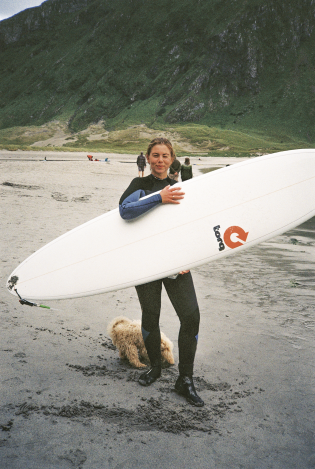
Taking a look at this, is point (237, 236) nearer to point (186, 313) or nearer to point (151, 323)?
point (186, 313)

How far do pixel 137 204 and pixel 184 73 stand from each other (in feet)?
450

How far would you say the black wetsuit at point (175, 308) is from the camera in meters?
2.56

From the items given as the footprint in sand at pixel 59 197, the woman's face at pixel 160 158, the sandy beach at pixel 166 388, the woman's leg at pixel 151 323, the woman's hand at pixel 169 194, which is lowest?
the sandy beach at pixel 166 388

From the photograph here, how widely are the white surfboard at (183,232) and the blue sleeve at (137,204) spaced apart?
250 mm

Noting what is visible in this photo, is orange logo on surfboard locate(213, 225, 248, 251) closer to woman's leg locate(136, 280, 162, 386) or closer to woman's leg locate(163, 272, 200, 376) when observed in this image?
woman's leg locate(163, 272, 200, 376)

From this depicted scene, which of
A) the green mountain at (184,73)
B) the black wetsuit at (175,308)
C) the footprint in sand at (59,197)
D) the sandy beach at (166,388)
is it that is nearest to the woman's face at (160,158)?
the black wetsuit at (175,308)

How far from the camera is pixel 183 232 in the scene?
9.72 feet

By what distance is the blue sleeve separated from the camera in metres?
2.57

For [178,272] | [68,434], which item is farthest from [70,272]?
[68,434]

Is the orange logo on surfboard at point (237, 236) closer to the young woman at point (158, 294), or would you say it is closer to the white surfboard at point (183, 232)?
the white surfboard at point (183, 232)

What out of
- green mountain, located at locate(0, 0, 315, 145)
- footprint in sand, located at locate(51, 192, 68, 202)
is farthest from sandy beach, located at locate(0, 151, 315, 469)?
green mountain, located at locate(0, 0, 315, 145)

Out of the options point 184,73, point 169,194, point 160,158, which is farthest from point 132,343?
point 184,73

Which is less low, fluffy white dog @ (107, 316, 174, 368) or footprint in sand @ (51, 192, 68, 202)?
footprint in sand @ (51, 192, 68, 202)

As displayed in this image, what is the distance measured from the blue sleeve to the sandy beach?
1.26 metres
